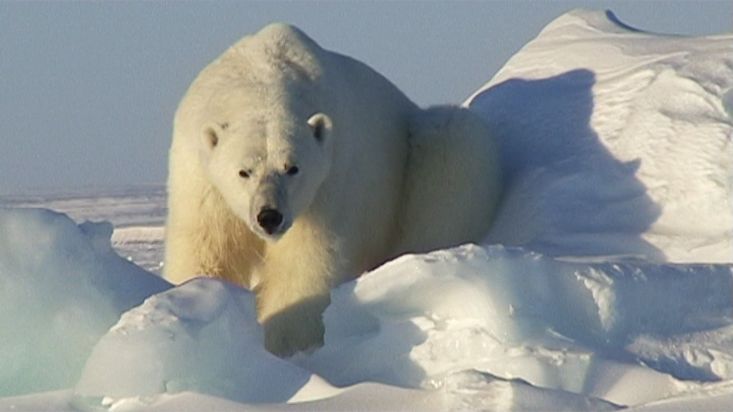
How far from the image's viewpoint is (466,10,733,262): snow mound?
5.72 m

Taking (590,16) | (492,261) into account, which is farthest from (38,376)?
(590,16)

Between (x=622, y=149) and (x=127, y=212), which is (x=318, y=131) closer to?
(x=622, y=149)

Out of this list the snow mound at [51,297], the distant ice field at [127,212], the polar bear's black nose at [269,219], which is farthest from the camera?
the distant ice field at [127,212]

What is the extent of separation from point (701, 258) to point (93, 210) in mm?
15693

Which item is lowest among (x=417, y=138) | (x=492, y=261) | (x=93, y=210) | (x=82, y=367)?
(x=93, y=210)

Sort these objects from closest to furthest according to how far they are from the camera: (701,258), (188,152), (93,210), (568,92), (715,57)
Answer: (701,258) → (188,152) → (715,57) → (568,92) → (93,210)

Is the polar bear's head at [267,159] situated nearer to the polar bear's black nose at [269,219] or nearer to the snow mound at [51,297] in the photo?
the polar bear's black nose at [269,219]

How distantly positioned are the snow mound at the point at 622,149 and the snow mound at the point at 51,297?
222 cm

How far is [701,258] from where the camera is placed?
17.4 feet

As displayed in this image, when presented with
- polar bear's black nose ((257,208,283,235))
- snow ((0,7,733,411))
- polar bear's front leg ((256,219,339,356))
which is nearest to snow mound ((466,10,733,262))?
snow ((0,7,733,411))

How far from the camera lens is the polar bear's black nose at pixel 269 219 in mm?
5309

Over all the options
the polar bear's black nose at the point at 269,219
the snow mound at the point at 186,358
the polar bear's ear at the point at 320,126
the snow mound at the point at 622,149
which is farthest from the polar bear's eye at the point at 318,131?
the snow mound at the point at 186,358

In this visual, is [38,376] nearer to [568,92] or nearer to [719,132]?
[719,132]

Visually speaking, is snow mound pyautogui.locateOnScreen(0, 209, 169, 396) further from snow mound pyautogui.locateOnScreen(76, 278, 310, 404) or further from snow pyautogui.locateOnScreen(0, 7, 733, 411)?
snow mound pyautogui.locateOnScreen(76, 278, 310, 404)
